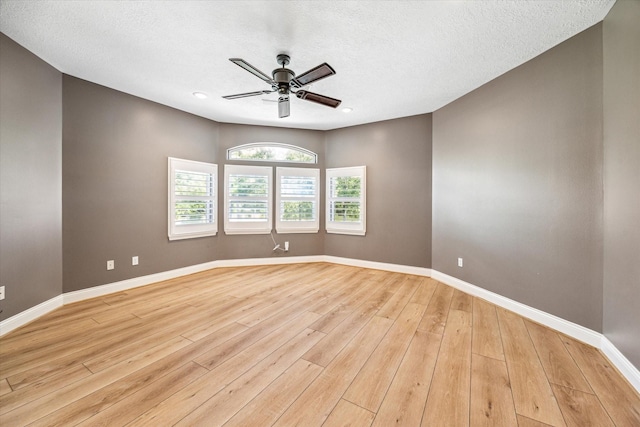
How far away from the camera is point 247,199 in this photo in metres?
4.76

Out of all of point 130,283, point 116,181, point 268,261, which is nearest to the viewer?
point 116,181

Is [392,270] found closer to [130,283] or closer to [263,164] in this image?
[263,164]

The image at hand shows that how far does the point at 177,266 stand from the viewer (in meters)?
4.03

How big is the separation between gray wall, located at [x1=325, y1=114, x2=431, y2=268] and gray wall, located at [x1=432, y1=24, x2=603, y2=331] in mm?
632

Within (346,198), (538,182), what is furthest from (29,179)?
(538,182)

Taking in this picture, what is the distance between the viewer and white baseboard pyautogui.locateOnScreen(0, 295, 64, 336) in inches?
89.9

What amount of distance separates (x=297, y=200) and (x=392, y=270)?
2.28 meters

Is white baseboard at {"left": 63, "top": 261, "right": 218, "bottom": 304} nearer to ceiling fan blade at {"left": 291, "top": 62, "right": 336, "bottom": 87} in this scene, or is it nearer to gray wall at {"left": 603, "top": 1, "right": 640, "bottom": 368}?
ceiling fan blade at {"left": 291, "top": 62, "right": 336, "bottom": 87}

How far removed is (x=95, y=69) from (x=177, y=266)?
282 cm

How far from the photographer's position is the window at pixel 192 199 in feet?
13.0

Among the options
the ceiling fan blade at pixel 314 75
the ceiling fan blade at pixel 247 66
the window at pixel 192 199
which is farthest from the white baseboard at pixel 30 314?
the ceiling fan blade at pixel 314 75

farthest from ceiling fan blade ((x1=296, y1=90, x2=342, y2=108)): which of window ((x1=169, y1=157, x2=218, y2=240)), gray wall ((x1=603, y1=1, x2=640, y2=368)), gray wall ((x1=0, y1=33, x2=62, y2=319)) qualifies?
gray wall ((x1=0, y1=33, x2=62, y2=319))

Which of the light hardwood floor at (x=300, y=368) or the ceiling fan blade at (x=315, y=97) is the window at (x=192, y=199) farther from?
the ceiling fan blade at (x=315, y=97)

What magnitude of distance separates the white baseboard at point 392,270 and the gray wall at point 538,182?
89mm
